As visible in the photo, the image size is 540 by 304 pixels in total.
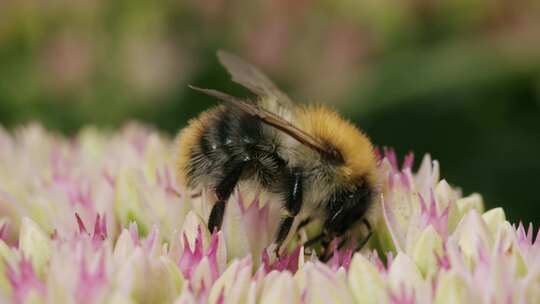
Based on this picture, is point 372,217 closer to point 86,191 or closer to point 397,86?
point 86,191

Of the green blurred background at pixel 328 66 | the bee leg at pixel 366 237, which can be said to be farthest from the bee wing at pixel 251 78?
the green blurred background at pixel 328 66

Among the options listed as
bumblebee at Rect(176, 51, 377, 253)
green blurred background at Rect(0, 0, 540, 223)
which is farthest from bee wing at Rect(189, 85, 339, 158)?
green blurred background at Rect(0, 0, 540, 223)

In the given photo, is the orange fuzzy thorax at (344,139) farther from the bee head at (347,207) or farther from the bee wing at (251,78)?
the bee wing at (251,78)

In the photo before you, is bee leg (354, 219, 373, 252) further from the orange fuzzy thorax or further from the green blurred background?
the green blurred background

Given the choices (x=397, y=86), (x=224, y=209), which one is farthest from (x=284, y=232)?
(x=397, y=86)

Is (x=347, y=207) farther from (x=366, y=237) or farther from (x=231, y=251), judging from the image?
(x=231, y=251)
